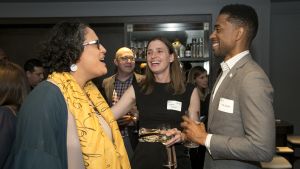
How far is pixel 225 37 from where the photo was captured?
1.74 metres

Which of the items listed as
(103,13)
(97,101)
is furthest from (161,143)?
(103,13)

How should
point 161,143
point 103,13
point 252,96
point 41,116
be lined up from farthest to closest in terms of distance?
Answer: point 103,13
point 161,143
point 252,96
point 41,116

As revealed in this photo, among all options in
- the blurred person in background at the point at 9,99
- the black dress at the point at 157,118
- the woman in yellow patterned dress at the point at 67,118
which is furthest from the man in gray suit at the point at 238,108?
the blurred person in background at the point at 9,99

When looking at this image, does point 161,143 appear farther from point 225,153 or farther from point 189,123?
point 225,153

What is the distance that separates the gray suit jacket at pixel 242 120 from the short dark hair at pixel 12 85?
1.16 m

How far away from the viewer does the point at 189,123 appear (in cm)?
178

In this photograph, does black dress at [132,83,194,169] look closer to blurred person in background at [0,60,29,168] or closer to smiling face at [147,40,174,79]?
smiling face at [147,40,174,79]

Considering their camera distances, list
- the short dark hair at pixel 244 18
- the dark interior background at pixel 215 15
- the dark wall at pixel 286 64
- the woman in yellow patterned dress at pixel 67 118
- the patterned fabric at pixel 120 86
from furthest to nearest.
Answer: the dark wall at pixel 286 64
the dark interior background at pixel 215 15
the patterned fabric at pixel 120 86
the short dark hair at pixel 244 18
the woman in yellow patterned dress at pixel 67 118

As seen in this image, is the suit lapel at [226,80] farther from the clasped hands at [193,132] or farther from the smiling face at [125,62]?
the smiling face at [125,62]

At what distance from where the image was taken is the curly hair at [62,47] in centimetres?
154

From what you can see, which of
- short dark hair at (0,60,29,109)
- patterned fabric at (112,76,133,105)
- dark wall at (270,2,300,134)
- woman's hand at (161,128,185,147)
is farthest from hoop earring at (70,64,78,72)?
dark wall at (270,2,300,134)

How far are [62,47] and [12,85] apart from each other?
2.07 feet

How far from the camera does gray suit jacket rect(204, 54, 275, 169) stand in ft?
4.79

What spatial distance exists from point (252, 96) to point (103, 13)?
4321mm
